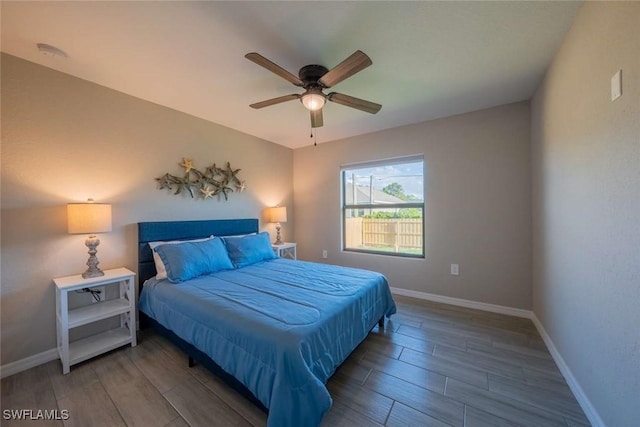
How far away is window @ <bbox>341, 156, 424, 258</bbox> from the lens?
135 inches

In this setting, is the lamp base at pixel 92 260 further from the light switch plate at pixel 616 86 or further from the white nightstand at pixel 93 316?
the light switch plate at pixel 616 86

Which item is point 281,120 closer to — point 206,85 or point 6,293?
point 206,85

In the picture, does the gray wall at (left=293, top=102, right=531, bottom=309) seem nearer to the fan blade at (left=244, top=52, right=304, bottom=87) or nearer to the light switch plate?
the light switch plate

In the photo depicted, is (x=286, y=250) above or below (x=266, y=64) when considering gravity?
below

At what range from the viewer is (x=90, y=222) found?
1.97 meters

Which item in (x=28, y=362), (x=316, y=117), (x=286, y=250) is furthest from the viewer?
(x=286, y=250)

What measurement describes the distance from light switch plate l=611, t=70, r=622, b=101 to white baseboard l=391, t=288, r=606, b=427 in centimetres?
172

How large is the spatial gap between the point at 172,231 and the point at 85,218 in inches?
33.9

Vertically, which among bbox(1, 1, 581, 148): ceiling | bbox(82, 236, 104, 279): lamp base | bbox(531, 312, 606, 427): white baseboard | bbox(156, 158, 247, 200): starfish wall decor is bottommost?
bbox(531, 312, 606, 427): white baseboard

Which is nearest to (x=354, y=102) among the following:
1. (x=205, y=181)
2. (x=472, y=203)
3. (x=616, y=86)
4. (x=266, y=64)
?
(x=266, y=64)

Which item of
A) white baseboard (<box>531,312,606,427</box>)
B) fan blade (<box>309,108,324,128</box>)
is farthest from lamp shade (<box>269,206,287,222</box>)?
white baseboard (<box>531,312,606,427</box>)

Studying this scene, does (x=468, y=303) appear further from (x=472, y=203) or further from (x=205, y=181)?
(x=205, y=181)

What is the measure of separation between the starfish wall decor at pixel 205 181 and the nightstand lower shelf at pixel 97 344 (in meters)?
1.54

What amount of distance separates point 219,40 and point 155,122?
1534 millimetres
